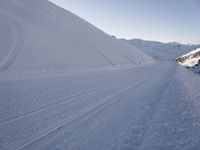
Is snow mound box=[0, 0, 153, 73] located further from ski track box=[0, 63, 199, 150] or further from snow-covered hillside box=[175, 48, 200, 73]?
snow-covered hillside box=[175, 48, 200, 73]

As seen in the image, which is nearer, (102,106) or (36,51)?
(102,106)

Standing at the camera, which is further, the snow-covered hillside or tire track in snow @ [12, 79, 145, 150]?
the snow-covered hillside

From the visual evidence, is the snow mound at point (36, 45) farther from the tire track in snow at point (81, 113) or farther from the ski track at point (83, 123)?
the ski track at point (83, 123)

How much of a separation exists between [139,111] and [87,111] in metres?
1.92

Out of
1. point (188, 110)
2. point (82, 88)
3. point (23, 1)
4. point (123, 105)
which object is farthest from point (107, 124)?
point (23, 1)

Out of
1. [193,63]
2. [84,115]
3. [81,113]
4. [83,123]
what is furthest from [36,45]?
[193,63]

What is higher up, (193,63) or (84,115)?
(193,63)

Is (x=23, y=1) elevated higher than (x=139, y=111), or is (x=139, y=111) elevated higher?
(x=23, y=1)

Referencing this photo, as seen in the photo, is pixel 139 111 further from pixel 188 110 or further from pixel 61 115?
pixel 61 115

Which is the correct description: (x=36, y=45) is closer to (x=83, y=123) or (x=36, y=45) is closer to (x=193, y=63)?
(x=83, y=123)

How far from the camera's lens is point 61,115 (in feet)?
29.2

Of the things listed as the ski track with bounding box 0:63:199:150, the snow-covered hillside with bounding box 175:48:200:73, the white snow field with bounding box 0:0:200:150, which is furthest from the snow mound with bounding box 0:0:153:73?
the snow-covered hillside with bounding box 175:48:200:73

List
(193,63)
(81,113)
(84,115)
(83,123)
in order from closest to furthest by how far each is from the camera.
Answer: (83,123) → (84,115) → (81,113) → (193,63)

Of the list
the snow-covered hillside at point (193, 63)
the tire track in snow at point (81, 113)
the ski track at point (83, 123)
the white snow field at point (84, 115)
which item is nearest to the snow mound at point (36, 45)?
the white snow field at point (84, 115)
